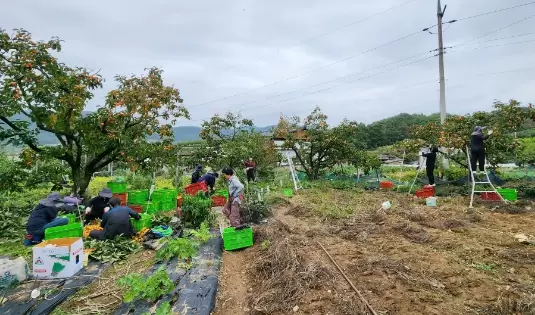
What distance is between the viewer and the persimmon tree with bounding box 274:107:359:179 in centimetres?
1380

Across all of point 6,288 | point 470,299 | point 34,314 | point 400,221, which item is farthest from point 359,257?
point 6,288

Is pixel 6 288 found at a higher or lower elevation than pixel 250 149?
lower

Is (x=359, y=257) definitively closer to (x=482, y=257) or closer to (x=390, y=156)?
(x=482, y=257)

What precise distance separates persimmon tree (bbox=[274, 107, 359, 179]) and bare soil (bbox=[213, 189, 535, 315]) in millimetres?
6483

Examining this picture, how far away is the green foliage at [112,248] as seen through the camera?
5.23 metres

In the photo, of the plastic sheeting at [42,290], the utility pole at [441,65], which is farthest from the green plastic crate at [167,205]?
the utility pole at [441,65]

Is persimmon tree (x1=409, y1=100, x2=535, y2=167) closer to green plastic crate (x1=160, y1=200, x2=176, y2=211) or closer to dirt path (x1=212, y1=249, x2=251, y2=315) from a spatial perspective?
dirt path (x1=212, y1=249, x2=251, y2=315)

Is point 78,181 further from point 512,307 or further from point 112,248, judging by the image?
point 512,307

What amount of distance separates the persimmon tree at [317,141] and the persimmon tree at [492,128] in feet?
11.4

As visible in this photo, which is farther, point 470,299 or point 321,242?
point 321,242

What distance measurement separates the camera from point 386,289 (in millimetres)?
3916

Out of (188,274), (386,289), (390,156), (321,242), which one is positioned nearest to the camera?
(386,289)

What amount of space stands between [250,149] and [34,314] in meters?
7.60

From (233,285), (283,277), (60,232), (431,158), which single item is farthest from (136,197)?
(431,158)
